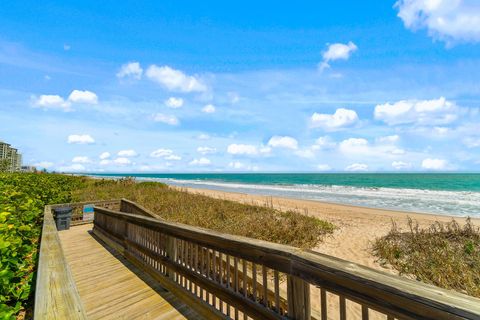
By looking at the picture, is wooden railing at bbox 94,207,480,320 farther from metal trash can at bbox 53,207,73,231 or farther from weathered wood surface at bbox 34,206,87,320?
metal trash can at bbox 53,207,73,231

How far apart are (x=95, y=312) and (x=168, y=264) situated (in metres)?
1.23

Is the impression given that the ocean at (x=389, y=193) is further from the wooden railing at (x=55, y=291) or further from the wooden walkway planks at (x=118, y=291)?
the wooden railing at (x=55, y=291)

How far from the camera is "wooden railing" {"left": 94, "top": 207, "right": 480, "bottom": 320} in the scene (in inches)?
59.2

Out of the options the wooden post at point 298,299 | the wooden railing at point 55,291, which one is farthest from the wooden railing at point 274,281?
the wooden railing at point 55,291

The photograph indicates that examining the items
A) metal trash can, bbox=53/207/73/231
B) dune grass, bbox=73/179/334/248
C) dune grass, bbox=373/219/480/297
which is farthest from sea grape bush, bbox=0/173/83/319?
dune grass, bbox=373/219/480/297

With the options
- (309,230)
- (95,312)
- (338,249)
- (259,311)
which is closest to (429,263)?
(338,249)

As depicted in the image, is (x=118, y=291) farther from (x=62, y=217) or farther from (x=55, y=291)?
(x=62, y=217)

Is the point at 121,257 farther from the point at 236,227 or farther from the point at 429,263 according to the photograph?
the point at 429,263

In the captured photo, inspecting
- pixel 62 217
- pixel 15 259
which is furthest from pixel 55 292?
pixel 62 217

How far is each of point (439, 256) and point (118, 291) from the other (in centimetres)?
824

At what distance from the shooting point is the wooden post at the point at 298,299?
2316 millimetres

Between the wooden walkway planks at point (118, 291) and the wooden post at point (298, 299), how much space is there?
2.02 meters

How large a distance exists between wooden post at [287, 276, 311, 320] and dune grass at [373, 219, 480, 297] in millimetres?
5560

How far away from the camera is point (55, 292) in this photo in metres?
2.49
